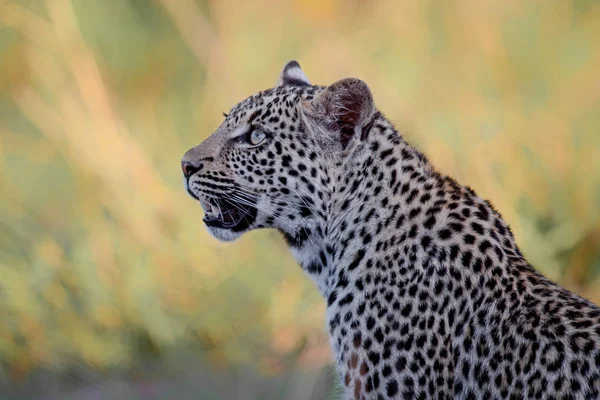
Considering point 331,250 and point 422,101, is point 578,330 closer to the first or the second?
point 331,250

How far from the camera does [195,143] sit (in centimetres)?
757

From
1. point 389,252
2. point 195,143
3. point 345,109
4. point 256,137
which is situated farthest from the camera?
point 195,143

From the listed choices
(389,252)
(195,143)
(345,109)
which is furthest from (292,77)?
(195,143)

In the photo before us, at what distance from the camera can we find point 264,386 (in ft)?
21.5

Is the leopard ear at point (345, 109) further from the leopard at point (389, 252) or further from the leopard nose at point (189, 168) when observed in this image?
the leopard nose at point (189, 168)

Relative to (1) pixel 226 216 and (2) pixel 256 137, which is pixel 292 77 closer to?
(2) pixel 256 137

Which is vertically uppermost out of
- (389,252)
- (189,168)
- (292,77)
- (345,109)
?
(292,77)

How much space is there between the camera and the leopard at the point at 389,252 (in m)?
3.72

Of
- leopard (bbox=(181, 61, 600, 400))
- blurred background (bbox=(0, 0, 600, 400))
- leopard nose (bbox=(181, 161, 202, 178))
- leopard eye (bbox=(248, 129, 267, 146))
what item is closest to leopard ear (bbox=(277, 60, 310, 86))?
leopard (bbox=(181, 61, 600, 400))

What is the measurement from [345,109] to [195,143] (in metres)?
3.46

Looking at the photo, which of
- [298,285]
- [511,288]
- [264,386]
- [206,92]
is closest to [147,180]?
[206,92]

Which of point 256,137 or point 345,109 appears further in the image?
point 256,137

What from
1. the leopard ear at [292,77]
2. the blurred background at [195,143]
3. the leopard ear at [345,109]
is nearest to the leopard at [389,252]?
the leopard ear at [345,109]

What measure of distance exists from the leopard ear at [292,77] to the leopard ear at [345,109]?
64 centimetres
